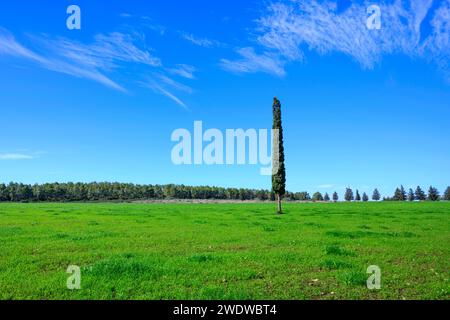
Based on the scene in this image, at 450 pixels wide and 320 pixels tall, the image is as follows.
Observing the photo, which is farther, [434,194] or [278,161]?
[434,194]

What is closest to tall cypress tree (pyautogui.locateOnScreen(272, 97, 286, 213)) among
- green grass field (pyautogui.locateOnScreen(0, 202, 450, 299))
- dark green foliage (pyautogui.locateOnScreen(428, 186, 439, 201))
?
green grass field (pyautogui.locateOnScreen(0, 202, 450, 299))

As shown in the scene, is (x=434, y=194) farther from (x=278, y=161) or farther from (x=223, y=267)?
(x=223, y=267)

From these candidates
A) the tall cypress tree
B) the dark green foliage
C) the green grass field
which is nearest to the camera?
the green grass field

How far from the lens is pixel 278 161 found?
186 feet

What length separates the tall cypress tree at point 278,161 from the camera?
185 ft

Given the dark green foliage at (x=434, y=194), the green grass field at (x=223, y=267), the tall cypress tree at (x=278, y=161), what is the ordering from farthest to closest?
the dark green foliage at (x=434, y=194) → the tall cypress tree at (x=278, y=161) → the green grass field at (x=223, y=267)

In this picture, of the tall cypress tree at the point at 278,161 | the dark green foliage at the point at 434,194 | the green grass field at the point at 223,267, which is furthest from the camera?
the dark green foliage at the point at 434,194

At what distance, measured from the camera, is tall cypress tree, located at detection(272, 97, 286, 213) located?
5653 cm

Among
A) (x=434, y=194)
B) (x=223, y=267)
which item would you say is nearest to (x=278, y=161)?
(x=223, y=267)

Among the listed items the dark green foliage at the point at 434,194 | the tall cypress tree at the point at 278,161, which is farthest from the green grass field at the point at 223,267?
the dark green foliage at the point at 434,194

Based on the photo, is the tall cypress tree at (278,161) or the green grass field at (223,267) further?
the tall cypress tree at (278,161)

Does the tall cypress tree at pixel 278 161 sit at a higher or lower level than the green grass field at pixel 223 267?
higher

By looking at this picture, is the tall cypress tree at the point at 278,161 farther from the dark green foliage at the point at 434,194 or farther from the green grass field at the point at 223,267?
the dark green foliage at the point at 434,194

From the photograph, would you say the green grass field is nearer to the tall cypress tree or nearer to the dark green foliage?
the tall cypress tree
